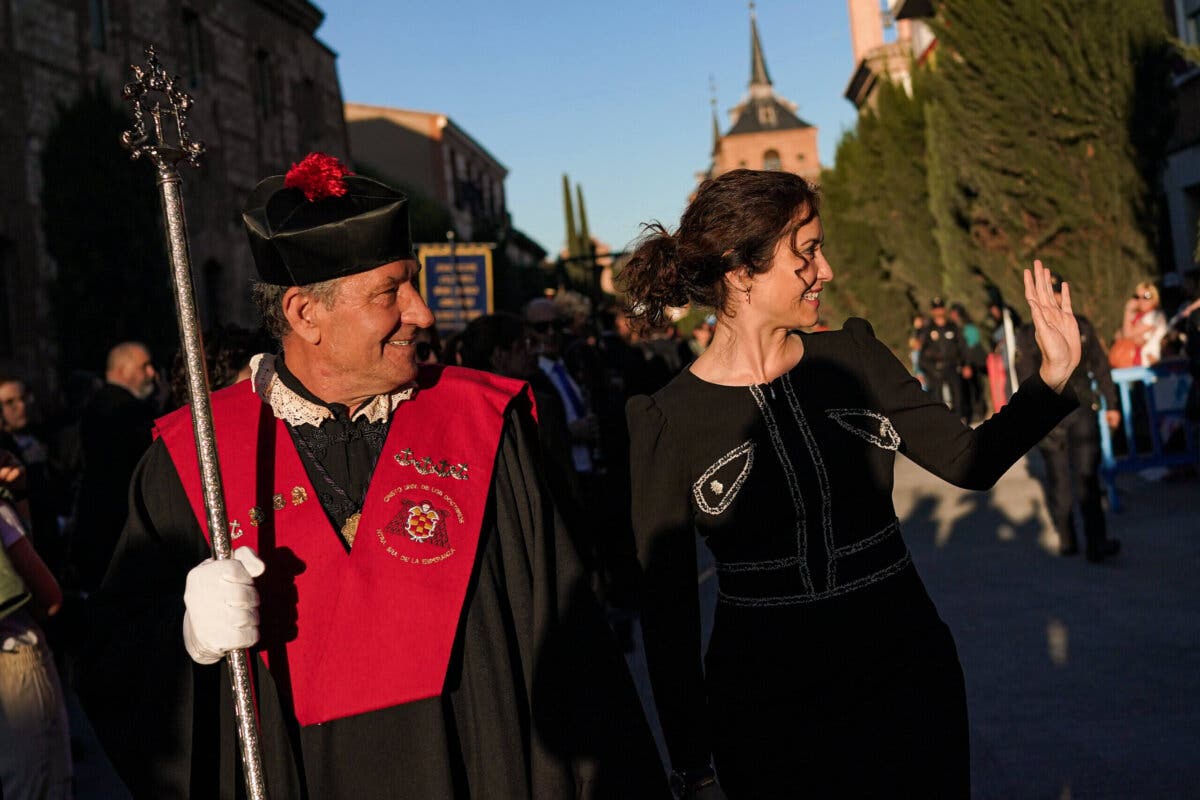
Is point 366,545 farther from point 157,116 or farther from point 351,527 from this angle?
point 157,116

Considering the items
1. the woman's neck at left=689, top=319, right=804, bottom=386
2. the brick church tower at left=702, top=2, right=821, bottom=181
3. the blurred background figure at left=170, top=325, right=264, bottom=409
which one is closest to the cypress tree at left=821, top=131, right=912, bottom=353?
the blurred background figure at left=170, top=325, right=264, bottom=409

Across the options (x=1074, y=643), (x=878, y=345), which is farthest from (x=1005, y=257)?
(x=878, y=345)

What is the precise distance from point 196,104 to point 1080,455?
18.1 metres

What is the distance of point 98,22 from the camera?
22359 mm

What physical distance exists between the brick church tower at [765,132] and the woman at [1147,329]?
360 feet

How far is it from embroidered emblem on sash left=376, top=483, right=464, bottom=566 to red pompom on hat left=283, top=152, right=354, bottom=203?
622 millimetres

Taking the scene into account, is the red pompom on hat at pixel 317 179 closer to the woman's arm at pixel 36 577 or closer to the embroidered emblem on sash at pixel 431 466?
the embroidered emblem on sash at pixel 431 466

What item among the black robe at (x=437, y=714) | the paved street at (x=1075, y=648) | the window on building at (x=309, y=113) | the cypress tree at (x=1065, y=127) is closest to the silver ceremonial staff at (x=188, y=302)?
the black robe at (x=437, y=714)

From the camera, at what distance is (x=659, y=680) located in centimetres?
338

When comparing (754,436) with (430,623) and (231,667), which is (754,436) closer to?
(430,623)

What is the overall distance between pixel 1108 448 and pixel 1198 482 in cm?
167

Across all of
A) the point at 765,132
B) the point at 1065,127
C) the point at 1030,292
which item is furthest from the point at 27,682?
the point at 765,132

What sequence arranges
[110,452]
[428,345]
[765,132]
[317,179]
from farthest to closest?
[765,132] → [428,345] → [110,452] → [317,179]

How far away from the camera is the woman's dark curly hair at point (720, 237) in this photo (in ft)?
11.5
